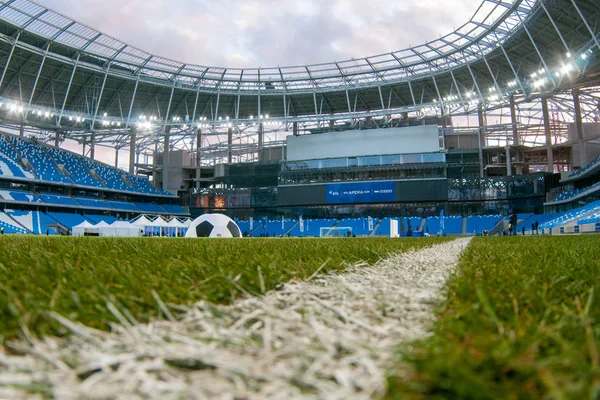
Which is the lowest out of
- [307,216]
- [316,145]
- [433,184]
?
[307,216]

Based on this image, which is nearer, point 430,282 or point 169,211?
point 430,282

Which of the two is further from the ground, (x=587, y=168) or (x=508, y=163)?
(x=508, y=163)

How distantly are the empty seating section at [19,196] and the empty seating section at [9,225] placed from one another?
1.66 m

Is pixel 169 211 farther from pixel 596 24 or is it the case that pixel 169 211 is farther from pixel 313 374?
pixel 313 374

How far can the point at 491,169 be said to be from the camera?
44.2 m

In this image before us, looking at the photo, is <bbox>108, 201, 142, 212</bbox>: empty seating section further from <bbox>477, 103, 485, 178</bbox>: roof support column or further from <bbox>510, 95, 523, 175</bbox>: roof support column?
<bbox>510, 95, 523, 175</bbox>: roof support column

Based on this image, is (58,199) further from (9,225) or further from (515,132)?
(515,132)

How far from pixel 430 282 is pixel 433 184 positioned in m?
42.4

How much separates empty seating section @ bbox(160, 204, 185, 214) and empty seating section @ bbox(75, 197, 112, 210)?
7594mm

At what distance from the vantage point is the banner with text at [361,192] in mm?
42562

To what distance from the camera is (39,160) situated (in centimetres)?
3731

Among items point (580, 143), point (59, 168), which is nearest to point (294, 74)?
point (59, 168)

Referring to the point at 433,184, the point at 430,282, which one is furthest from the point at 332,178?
the point at 430,282

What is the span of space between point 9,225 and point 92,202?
1010 cm
